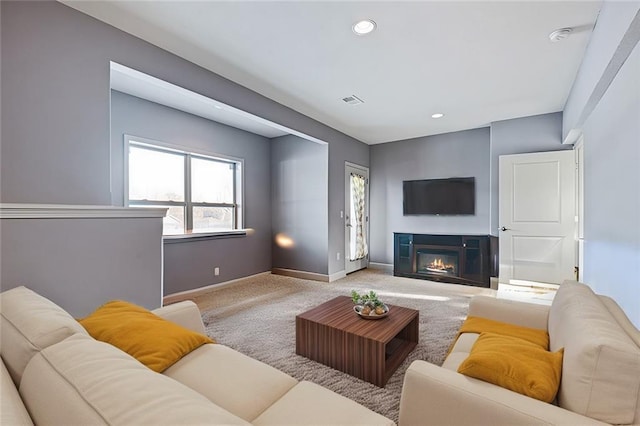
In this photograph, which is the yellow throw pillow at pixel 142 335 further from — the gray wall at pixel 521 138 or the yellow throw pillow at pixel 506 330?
the gray wall at pixel 521 138

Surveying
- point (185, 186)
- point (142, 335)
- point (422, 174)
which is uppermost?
point (422, 174)

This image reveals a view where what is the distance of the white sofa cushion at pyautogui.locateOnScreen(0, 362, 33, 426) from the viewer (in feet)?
1.86

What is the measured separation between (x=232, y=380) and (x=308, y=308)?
2.39 metres

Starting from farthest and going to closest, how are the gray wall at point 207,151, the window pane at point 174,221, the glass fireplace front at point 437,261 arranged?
the glass fireplace front at point 437,261, the window pane at point 174,221, the gray wall at point 207,151

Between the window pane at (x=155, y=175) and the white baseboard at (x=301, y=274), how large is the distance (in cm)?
223

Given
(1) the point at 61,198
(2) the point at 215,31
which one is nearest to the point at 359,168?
(2) the point at 215,31

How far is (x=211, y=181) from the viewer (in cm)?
469

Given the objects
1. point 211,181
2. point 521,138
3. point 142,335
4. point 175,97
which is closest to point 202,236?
point 211,181

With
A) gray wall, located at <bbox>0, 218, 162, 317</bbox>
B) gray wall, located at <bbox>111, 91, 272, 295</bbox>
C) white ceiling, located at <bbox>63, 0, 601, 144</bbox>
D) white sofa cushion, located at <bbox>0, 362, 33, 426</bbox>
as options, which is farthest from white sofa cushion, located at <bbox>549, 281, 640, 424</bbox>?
gray wall, located at <bbox>111, 91, 272, 295</bbox>

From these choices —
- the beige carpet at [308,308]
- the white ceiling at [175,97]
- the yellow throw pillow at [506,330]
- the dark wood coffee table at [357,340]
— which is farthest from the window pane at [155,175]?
the yellow throw pillow at [506,330]

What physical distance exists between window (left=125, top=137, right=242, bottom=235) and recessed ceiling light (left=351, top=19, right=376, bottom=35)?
2953mm

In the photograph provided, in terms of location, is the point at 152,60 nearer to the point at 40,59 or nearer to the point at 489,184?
the point at 40,59

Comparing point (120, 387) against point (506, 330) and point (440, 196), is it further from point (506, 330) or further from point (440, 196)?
point (440, 196)

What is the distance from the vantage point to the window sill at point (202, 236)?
391 centimetres
